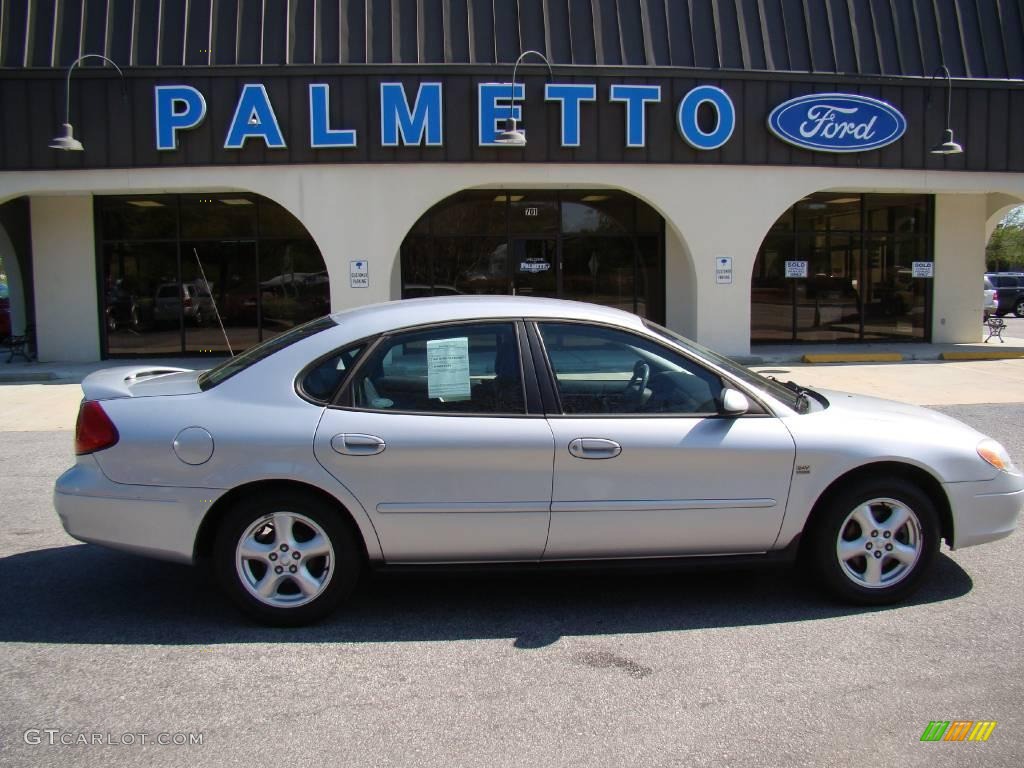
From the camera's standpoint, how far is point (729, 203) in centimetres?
1580

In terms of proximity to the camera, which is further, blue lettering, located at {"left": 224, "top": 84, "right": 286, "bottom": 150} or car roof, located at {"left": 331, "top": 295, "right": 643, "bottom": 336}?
blue lettering, located at {"left": 224, "top": 84, "right": 286, "bottom": 150}

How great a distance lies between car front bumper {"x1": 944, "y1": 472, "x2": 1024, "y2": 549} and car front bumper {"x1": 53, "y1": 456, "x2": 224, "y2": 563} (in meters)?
3.65

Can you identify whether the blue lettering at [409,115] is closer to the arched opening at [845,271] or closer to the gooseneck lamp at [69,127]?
the gooseneck lamp at [69,127]

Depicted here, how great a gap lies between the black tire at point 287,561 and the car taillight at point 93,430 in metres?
0.68

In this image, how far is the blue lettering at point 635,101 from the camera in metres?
15.2

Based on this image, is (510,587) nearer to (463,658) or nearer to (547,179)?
(463,658)

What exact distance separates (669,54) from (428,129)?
4481 mm

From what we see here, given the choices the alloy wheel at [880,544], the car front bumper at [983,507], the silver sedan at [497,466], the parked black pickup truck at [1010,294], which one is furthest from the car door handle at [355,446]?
the parked black pickup truck at [1010,294]

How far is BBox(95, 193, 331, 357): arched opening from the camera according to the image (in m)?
16.7

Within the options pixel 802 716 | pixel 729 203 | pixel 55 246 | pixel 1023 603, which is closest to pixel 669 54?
pixel 729 203

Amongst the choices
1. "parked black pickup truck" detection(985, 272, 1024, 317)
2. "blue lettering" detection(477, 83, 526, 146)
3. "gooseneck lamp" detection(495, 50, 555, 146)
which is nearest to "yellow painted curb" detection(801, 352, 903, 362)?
"gooseneck lamp" detection(495, 50, 555, 146)

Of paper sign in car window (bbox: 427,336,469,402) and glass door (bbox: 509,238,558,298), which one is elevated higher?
glass door (bbox: 509,238,558,298)

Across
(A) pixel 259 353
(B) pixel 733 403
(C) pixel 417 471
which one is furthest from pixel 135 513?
(B) pixel 733 403

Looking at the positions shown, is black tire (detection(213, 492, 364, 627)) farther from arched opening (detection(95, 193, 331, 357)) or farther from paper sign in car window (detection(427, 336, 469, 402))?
arched opening (detection(95, 193, 331, 357))
